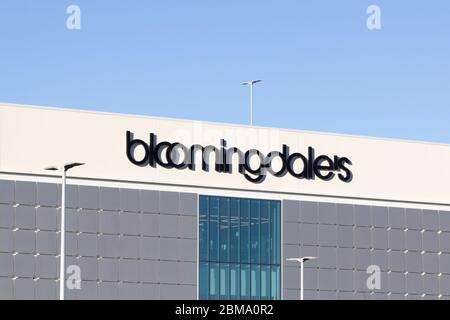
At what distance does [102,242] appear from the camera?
254 ft

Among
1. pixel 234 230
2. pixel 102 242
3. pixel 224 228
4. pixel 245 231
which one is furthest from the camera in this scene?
pixel 245 231

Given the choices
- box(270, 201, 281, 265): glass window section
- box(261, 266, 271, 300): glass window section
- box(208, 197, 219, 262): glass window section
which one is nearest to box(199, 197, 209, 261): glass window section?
box(208, 197, 219, 262): glass window section

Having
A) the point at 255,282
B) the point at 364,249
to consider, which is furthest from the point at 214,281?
the point at 364,249

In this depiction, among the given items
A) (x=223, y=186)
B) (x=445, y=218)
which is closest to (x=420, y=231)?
(x=445, y=218)

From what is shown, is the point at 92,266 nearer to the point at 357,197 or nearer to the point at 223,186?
the point at 223,186

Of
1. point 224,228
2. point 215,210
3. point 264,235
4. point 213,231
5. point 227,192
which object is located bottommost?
point 264,235

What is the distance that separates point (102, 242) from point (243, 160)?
12025mm

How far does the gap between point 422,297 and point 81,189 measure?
2753 cm

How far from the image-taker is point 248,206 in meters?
84.4

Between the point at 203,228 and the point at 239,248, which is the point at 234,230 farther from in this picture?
the point at 203,228

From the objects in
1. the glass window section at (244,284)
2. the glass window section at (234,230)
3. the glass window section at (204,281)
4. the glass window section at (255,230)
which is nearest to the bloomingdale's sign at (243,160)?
the glass window section at (255,230)

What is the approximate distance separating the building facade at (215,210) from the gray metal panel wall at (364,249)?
0.32 feet

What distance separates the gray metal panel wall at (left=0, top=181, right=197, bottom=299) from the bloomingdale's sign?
2197 mm

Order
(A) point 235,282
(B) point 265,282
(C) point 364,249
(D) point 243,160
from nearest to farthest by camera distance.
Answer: (A) point 235,282, (D) point 243,160, (B) point 265,282, (C) point 364,249
